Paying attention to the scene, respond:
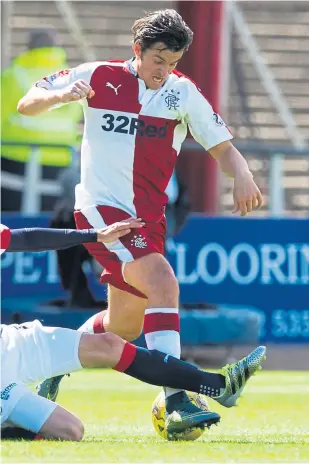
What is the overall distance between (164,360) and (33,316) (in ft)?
18.0

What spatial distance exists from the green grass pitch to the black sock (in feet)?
0.85

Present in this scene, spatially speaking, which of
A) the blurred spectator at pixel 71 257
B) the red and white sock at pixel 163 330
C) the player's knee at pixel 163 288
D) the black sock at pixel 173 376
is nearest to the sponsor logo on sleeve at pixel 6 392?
the black sock at pixel 173 376

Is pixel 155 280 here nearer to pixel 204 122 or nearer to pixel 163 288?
pixel 163 288

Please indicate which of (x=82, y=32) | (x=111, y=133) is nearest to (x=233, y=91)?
(x=82, y=32)

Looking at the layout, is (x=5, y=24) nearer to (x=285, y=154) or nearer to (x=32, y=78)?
(x=32, y=78)

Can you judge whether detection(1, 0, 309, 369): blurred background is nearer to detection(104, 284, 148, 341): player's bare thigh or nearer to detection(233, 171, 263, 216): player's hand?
detection(104, 284, 148, 341): player's bare thigh

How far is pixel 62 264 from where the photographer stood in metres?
11.7

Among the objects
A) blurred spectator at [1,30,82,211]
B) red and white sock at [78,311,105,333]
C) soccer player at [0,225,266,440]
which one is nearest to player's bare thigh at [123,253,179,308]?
soccer player at [0,225,266,440]

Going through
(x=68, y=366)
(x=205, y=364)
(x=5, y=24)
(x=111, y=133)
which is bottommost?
(x=205, y=364)

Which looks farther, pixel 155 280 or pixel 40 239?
pixel 155 280

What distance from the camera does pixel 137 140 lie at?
7016 millimetres

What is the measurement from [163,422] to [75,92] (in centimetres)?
166

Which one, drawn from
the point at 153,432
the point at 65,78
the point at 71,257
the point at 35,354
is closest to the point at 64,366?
the point at 35,354

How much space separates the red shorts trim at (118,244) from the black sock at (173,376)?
25.3 inches
